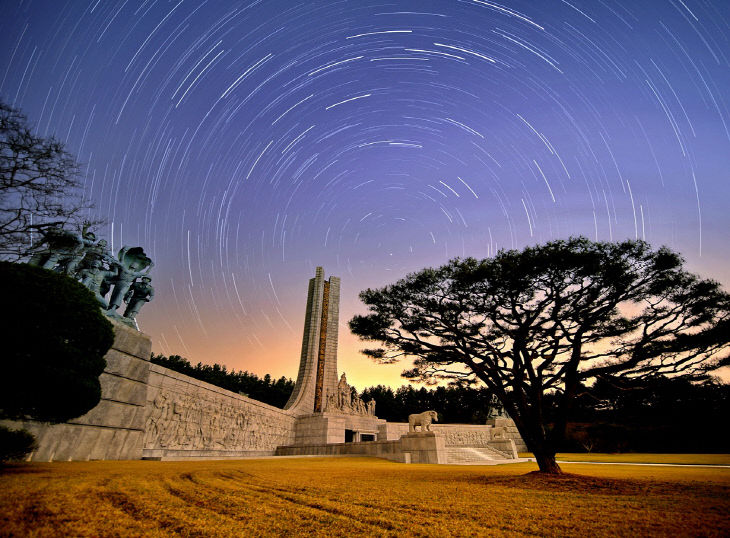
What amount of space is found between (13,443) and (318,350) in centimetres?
2995

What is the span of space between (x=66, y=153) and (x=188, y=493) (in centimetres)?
965

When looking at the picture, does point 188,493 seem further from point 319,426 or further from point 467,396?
point 319,426

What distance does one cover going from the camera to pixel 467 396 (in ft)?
45.1

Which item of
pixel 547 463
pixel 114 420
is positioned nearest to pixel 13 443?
pixel 114 420

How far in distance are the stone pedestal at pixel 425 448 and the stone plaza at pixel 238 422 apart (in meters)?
0.05

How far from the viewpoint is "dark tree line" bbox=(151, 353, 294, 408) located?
165 ft

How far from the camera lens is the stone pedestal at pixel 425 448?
18.4m

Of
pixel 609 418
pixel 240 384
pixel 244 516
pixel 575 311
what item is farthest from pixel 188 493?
pixel 240 384

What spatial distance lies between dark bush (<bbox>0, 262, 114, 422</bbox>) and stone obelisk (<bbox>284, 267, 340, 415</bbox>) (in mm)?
24485

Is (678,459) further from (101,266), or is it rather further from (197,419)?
(101,266)

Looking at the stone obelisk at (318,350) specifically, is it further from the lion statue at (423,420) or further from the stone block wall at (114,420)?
the stone block wall at (114,420)

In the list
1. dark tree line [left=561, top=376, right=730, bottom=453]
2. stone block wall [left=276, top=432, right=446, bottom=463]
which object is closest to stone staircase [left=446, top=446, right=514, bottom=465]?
stone block wall [left=276, top=432, right=446, bottom=463]

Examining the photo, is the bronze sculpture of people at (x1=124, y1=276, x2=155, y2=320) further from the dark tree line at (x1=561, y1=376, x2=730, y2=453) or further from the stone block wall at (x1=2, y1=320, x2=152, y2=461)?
the dark tree line at (x1=561, y1=376, x2=730, y2=453)

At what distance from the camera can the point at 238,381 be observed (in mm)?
52750
